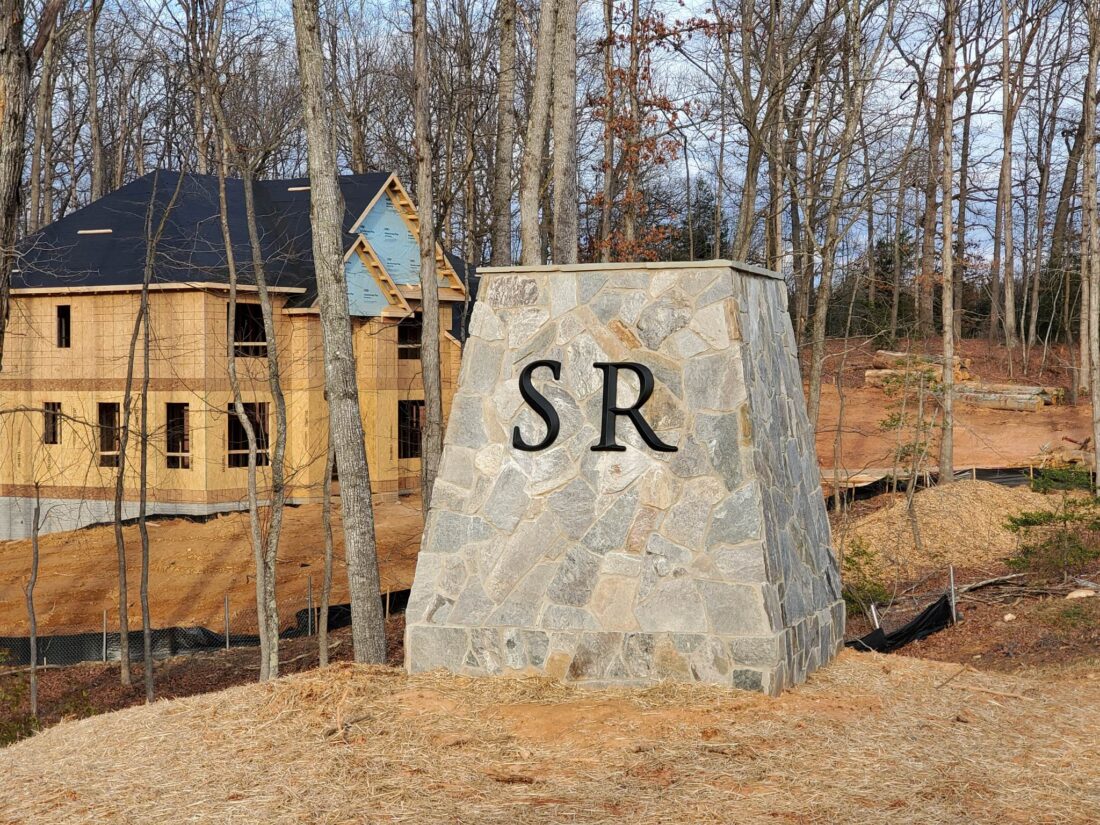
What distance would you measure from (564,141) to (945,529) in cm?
909

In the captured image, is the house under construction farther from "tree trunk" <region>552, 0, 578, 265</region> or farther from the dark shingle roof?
"tree trunk" <region>552, 0, 578, 265</region>

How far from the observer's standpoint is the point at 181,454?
2402 cm

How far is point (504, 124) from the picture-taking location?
60.2 feet

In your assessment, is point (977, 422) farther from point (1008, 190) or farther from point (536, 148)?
point (536, 148)

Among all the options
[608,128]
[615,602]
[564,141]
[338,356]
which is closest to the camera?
[615,602]

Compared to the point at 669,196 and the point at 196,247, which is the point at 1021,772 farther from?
the point at 669,196

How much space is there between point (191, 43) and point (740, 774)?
13371 mm

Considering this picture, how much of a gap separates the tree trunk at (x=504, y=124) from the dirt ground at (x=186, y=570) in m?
6.04

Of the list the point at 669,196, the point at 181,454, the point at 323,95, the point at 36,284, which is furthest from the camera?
the point at 669,196

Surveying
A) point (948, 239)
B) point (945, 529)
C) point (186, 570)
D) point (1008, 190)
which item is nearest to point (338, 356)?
point (945, 529)

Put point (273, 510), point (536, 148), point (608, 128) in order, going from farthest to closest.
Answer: point (608, 128), point (273, 510), point (536, 148)

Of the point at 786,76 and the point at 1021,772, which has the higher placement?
the point at 786,76

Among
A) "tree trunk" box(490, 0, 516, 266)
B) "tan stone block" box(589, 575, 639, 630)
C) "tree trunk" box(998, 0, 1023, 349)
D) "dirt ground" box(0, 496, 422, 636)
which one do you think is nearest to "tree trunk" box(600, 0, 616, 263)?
"tree trunk" box(490, 0, 516, 266)

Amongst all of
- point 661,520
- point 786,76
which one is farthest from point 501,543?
point 786,76
